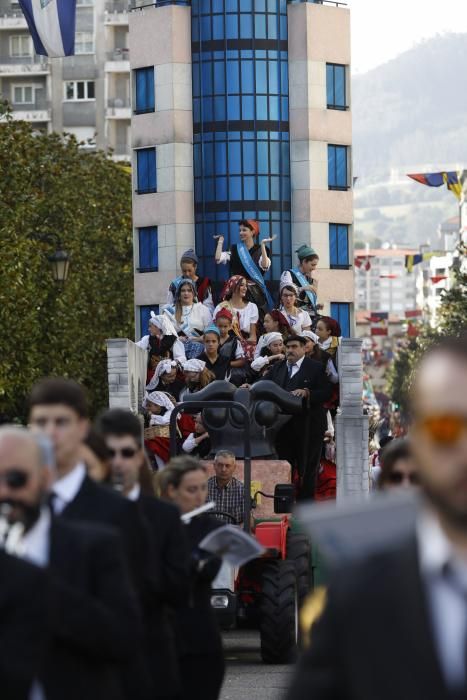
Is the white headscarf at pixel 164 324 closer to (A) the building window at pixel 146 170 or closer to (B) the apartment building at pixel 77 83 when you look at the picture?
(A) the building window at pixel 146 170

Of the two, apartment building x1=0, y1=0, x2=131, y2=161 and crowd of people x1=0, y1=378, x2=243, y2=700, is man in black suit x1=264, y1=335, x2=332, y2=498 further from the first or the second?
apartment building x1=0, y1=0, x2=131, y2=161

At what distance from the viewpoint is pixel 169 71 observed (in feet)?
125

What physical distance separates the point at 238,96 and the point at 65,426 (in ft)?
107

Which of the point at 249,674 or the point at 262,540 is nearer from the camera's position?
the point at 249,674

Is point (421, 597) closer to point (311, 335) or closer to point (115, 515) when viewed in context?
point (115, 515)

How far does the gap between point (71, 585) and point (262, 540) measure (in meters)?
12.0

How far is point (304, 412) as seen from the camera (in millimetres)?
19000

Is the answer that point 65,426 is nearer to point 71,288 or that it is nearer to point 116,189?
point 71,288

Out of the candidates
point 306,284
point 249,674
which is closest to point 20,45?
point 306,284

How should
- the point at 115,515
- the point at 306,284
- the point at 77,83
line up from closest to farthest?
the point at 115,515
the point at 306,284
the point at 77,83

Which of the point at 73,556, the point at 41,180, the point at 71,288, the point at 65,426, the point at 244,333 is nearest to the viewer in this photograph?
the point at 73,556

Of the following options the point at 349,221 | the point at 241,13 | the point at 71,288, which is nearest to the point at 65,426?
the point at 241,13

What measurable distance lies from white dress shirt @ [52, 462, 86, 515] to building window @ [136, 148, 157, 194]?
34036mm

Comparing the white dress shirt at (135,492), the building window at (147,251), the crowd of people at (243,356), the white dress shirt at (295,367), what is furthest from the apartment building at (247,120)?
the white dress shirt at (135,492)
